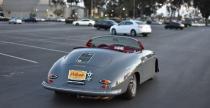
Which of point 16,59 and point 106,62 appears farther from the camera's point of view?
Result: point 16,59

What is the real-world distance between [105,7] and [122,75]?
130 meters

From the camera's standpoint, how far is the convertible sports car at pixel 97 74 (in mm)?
7422

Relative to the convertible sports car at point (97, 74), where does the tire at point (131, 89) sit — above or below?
below

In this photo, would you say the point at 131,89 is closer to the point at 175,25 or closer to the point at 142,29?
the point at 142,29

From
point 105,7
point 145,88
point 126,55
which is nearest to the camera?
point 126,55

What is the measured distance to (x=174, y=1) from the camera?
125 m

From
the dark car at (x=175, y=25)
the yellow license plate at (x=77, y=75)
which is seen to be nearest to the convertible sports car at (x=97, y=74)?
the yellow license plate at (x=77, y=75)

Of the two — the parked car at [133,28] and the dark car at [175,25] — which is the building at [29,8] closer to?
the dark car at [175,25]

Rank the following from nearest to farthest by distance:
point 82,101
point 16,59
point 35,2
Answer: point 82,101 → point 16,59 → point 35,2

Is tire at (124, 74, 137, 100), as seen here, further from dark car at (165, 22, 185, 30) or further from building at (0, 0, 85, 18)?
building at (0, 0, 85, 18)

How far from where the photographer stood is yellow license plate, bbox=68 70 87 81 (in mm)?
7537

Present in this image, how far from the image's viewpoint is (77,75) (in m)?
7.60

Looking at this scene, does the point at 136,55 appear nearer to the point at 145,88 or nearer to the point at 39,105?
the point at 145,88

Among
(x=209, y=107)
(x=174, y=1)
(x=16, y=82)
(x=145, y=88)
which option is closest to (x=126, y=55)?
(x=145, y=88)
